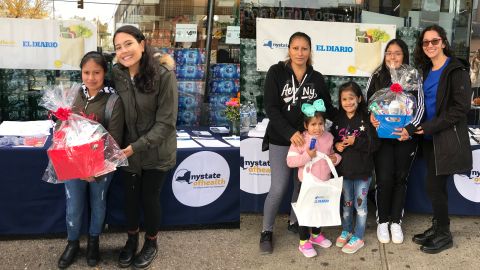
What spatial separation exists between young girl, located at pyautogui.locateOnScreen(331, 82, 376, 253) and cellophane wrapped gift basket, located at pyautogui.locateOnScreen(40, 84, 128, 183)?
1.62 meters

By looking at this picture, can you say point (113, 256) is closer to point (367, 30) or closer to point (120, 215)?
point (120, 215)

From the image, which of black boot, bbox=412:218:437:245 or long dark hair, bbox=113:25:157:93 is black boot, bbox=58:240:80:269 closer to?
long dark hair, bbox=113:25:157:93

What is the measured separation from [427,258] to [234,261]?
4.84 ft

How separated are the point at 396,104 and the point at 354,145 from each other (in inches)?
16.8

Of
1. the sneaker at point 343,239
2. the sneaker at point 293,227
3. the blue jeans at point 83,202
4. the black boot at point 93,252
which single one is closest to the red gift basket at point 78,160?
the blue jeans at point 83,202

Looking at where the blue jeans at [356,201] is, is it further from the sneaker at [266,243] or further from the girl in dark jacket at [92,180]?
the girl in dark jacket at [92,180]

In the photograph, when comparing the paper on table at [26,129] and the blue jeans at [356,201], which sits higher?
the paper on table at [26,129]

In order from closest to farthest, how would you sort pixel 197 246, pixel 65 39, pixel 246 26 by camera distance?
pixel 197 246 → pixel 246 26 → pixel 65 39

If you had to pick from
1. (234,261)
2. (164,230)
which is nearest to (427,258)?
(234,261)

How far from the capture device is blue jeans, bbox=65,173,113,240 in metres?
2.99

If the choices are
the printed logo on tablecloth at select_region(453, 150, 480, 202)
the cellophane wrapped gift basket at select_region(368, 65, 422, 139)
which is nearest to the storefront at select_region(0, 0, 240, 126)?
the cellophane wrapped gift basket at select_region(368, 65, 422, 139)

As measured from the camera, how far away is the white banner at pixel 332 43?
4.69 metres

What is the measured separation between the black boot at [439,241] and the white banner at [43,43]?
445 centimetres

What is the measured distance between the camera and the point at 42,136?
369 centimetres
